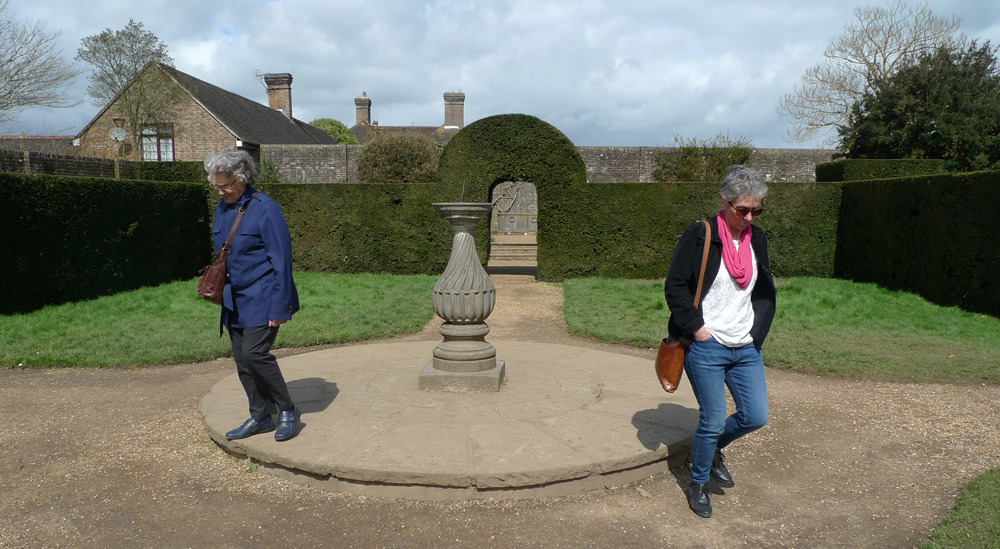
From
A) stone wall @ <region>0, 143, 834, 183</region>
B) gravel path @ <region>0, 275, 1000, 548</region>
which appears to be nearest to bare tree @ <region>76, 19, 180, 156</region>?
stone wall @ <region>0, 143, 834, 183</region>

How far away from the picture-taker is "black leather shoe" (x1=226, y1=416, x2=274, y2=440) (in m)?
3.86

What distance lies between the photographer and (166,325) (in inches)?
344

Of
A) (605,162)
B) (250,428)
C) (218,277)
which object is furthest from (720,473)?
(605,162)

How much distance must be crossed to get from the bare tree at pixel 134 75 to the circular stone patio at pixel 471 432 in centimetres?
2248

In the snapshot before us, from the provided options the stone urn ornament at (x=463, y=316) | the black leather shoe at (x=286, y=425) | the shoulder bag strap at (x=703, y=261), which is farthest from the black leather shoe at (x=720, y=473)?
the black leather shoe at (x=286, y=425)

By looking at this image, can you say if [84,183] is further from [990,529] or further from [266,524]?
[990,529]

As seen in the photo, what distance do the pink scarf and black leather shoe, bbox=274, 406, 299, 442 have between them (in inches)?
110

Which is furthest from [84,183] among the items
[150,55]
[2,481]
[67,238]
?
[150,55]

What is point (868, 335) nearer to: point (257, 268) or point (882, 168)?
point (257, 268)

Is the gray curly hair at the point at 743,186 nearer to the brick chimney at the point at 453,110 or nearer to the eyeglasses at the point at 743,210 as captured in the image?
the eyeglasses at the point at 743,210

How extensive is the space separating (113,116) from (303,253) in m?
15.7

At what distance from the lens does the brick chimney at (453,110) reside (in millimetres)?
40531

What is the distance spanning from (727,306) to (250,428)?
3.03 meters

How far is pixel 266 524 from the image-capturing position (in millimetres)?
3066
